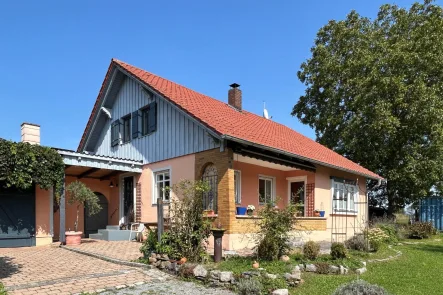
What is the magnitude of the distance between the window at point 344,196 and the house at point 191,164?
0.05 m

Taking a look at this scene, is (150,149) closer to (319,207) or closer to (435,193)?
(319,207)

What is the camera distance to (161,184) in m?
14.7

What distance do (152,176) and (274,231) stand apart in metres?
7.33

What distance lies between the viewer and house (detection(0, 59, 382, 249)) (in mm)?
11672

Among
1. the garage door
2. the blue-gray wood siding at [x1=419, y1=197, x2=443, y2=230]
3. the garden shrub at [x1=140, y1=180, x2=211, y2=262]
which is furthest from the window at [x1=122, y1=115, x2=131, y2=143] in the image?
the blue-gray wood siding at [x1=419, y1=197, x2=443, y2=230]

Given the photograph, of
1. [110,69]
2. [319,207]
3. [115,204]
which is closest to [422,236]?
[319,207]

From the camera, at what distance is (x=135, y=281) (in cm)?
773

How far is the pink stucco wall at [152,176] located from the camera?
13008 millimetres

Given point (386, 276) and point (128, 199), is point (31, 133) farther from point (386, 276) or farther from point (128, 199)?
point (386, 276)

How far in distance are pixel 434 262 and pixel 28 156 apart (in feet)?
43.5

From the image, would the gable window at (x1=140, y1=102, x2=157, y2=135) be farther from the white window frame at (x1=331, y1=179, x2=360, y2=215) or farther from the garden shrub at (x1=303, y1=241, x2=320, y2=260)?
the white window frame at (x1=331, y1=179, x2=360, y2=215)

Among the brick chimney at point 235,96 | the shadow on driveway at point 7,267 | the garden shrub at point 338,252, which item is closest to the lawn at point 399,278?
the garden shrub at point 338,252

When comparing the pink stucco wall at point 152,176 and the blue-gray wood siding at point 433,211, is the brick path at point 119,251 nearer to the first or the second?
the pink stucco wall at point 152,176

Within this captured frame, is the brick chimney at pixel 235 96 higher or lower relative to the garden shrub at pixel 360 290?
higher
